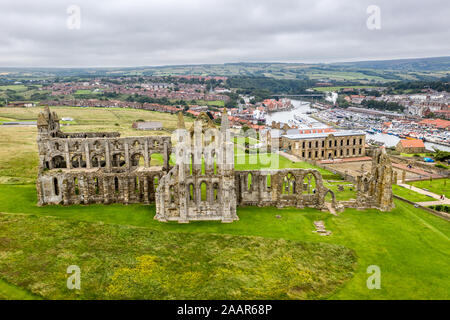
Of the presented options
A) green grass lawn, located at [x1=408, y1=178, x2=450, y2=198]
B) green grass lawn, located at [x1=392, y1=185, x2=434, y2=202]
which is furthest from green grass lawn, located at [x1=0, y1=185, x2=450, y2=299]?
green grass lawn, located at [x1=408, y1=178, x2=450, y2=198]

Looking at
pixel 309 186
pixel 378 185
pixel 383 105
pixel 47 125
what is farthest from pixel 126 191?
pixel 383 105

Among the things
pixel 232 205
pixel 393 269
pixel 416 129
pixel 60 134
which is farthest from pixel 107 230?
pixel 416 129

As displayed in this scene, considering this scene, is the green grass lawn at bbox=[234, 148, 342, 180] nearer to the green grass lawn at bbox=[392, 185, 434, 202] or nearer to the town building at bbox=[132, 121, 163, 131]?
the green grass lawn at bbox=[392, 185, 434, 202]

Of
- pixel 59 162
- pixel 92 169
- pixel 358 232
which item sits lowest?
pixel 358 232

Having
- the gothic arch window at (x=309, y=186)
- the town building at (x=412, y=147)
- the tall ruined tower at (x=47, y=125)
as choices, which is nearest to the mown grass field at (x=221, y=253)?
the gothic arch window at (x=309, y=186)

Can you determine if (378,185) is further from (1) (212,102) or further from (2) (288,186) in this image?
(1) (212,102)

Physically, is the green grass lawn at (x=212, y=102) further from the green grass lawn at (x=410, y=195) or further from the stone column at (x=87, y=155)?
the stone column at (x=87, y=155)
